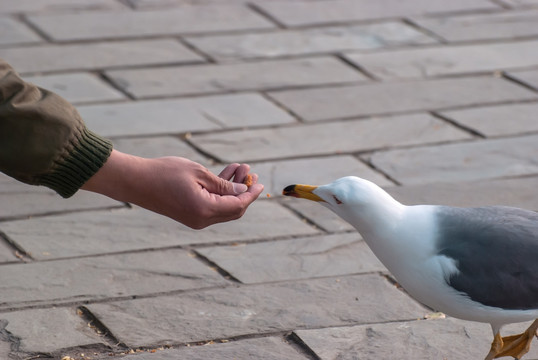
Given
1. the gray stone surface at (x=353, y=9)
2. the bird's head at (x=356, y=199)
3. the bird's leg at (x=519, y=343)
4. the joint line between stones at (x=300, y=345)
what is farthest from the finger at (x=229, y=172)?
the gray stone surface at (x=353, y=9)

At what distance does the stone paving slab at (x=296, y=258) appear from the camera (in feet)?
14.6

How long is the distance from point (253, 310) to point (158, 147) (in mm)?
1874

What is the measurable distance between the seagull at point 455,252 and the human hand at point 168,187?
0.40 metres

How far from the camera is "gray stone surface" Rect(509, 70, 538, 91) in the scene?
6818 mm

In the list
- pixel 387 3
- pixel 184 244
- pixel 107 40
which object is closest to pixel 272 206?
pixel 184 244

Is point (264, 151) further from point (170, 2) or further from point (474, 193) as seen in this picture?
point (170, 2)

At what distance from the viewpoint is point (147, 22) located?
25.4 ft

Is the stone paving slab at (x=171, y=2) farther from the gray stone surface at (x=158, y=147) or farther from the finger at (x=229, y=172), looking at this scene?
the finger at (x=229, y=172)

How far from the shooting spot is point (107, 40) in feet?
24.1

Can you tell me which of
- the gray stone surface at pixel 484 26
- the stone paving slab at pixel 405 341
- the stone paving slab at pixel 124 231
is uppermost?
the gray stone surface at pixel 484 26

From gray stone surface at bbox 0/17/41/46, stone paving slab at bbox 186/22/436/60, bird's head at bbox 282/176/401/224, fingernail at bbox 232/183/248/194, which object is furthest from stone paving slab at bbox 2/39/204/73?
bird's head at bbox 282/176/401/224

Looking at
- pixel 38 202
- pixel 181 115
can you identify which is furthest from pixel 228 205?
pixel 181 115

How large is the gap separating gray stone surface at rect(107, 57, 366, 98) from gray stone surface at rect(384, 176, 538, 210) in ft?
5.54

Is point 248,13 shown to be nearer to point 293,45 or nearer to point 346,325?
point 293,45
